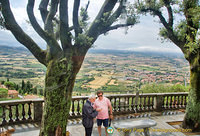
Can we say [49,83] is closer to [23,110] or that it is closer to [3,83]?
[23,110]

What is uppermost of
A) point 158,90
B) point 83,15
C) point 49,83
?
point 83,15

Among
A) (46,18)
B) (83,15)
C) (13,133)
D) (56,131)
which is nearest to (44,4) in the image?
(46,18)

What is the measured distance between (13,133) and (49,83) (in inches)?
92.3

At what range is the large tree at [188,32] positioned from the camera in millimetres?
5227

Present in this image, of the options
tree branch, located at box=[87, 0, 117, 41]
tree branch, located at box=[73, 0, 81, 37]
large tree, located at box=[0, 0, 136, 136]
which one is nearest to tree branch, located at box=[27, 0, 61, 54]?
large tree, located at box=[0, 0, 136, 136]

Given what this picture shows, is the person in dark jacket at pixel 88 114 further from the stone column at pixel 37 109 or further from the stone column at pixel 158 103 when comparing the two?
the stone column at pixel 158 103

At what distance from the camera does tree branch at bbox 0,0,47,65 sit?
12.0 feet

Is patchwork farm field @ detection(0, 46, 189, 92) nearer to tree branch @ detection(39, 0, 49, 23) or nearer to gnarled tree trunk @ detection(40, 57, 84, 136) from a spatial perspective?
gnarled tree trunk @ detection(40, 57, 84, 136)

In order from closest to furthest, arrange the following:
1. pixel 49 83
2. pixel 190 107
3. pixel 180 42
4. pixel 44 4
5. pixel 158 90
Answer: pixel 49 83 < pixel 44 4 < pixel 190 107 < pixel 180 42 < pixel 158 90

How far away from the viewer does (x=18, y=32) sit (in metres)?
3.89

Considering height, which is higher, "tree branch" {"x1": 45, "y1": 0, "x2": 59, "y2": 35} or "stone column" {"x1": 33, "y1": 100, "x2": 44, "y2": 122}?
"tree branch" {"x1": 45, "y1": 0, "x2": 59, "y2": 35}

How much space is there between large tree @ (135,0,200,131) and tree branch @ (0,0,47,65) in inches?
165

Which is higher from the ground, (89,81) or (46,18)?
(46,18)

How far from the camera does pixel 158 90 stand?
13523mm
